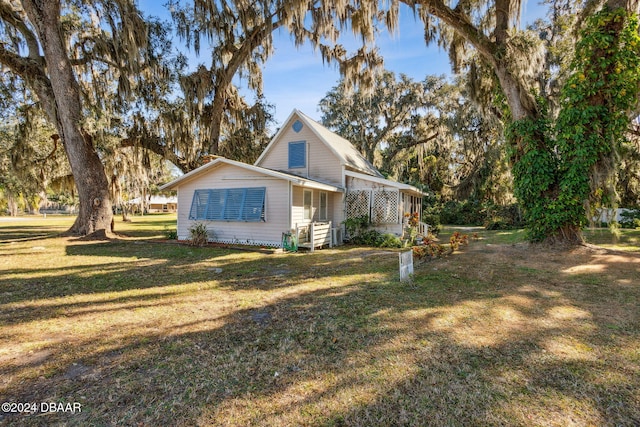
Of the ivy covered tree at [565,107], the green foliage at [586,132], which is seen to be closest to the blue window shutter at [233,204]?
the ivy covered tree at [565,107]

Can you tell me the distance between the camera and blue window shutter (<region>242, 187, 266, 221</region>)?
11.2 meters

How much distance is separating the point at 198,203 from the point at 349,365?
1102 centimetres

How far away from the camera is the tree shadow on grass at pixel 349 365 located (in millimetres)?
2236

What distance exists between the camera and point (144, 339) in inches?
136

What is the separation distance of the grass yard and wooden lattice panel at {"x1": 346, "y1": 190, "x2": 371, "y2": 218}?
21.7ft

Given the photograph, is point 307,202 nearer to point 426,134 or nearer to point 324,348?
point 324,348

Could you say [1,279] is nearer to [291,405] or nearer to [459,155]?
[291,405]

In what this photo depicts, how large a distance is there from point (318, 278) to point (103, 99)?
1349cm

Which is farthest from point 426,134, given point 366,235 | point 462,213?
point 366,235

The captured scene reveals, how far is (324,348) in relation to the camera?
3.25 metres

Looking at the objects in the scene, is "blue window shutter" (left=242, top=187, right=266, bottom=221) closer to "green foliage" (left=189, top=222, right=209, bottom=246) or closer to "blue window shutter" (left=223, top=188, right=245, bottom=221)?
"blue window shutter" (left=223, top=188, right=245, bottom=221)

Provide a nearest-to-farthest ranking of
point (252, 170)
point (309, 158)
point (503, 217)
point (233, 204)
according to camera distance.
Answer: point (252, 170)
point (233, 204)
point (309, 158)
point (503, 217)

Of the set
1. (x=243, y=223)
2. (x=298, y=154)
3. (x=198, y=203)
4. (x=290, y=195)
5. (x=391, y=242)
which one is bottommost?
(x=391, y=242)

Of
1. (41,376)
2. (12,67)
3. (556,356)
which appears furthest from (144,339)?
(12,67)
